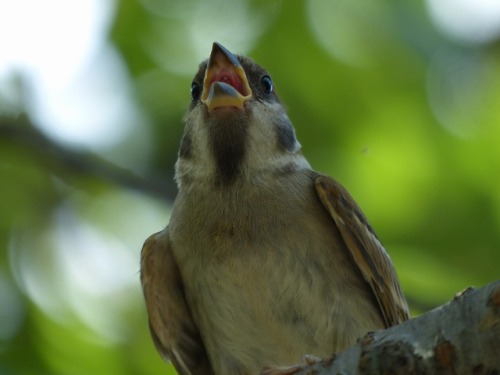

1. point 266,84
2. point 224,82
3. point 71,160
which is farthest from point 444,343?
point 71,160

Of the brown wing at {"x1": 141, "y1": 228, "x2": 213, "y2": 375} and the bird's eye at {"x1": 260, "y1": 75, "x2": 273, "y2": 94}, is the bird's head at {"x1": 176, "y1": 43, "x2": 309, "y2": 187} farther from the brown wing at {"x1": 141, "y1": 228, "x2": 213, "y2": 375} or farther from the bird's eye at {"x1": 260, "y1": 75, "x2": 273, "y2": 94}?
the brown wing at {"x1": 141, "y1": 228, "x2": 213, "y2": 375}

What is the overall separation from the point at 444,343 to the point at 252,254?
1889 mm

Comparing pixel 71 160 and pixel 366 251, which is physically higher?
pixel 71 160

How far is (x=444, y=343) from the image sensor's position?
352 cm

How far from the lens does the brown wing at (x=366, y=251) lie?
17.6ft

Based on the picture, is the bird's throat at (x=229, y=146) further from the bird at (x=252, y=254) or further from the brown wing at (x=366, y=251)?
the brown wing at (x=366, y=251)

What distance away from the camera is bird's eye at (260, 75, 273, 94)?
19.6ft

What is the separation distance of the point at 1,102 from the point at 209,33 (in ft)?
4.70

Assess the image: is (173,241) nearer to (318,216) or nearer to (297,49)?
(318,216)

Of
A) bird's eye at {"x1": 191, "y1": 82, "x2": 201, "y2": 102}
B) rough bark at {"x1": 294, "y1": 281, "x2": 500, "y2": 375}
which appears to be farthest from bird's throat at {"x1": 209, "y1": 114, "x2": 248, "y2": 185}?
rough bark at {"x1": 294, "y1": 281, "x2": 500, "y2": 375}

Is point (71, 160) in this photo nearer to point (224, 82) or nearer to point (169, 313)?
point (224, 82)

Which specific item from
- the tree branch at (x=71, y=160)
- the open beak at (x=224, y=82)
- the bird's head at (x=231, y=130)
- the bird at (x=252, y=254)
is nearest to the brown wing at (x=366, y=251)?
the bird at (x=252, y=254)

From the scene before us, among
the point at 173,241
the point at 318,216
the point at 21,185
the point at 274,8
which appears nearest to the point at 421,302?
the point at 318,216

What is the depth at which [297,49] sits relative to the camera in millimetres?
6746
